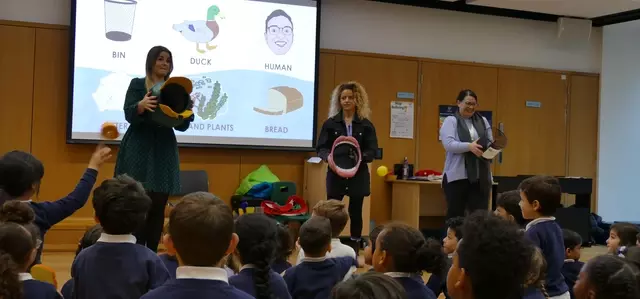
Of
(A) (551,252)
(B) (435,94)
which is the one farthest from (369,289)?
(B) (435,94)

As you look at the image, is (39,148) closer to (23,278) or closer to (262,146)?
(262,146)

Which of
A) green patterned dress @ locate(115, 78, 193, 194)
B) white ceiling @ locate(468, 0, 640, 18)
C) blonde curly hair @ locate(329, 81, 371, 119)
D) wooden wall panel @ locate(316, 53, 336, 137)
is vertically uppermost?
white ceiling @ locate(468, 0, 640, 18)

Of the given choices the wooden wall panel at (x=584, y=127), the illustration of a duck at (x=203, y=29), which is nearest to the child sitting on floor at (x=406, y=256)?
the illustration of a duck at (x=203, y=29)

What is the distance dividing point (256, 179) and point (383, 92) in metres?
1.69

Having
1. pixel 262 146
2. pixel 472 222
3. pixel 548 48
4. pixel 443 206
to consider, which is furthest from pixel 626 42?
pixel 472 222

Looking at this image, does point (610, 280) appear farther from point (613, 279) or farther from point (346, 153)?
point (346, 153)

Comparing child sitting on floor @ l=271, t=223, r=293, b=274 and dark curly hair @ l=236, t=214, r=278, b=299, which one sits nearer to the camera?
dark curly hair @ l=236, t=214, r=278, b=299

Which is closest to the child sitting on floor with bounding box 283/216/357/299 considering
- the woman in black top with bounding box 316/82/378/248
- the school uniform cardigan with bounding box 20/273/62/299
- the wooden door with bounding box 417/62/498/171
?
the school uniform cardigan with bounding box 20/273/62/299

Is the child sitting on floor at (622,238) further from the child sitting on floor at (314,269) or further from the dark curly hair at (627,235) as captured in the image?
the child sitting on floor at (314,269)

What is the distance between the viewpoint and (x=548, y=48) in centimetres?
765

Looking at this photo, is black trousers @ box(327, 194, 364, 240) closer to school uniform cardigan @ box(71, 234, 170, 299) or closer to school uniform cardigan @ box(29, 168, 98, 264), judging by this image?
school uniform cardigan @ box(29, 168, 98, 264)

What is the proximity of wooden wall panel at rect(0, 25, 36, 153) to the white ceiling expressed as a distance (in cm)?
439

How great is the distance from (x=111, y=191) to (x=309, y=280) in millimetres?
805

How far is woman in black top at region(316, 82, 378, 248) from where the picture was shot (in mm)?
4266
